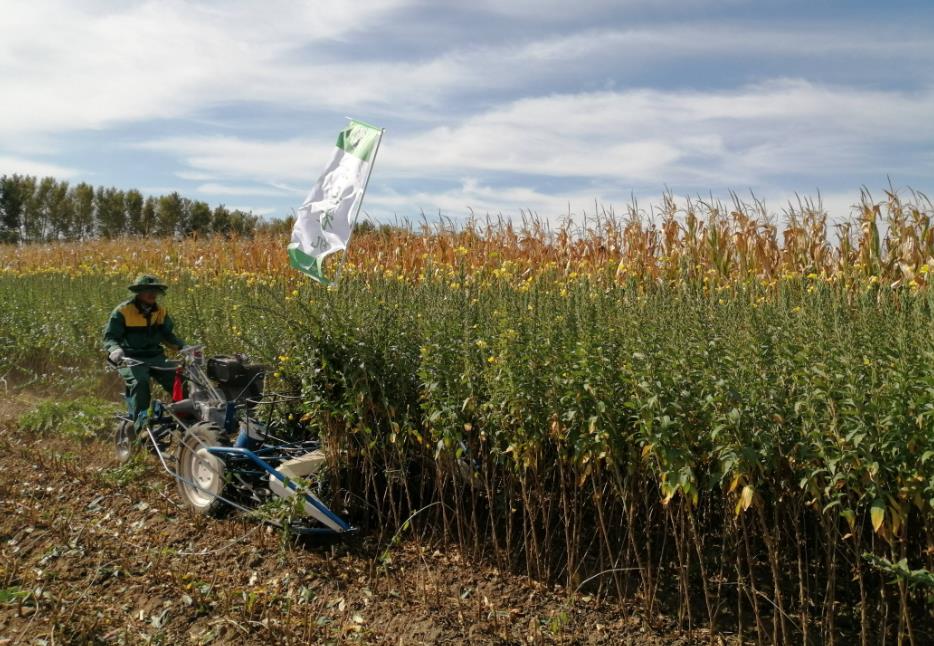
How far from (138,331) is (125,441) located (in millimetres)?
981

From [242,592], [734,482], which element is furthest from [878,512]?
[242,592]

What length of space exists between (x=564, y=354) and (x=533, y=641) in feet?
4.93

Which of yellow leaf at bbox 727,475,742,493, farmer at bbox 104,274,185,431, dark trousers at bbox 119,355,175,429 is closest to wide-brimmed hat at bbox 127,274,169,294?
farmer at bbox 104,274,185,431

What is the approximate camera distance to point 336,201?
720cm

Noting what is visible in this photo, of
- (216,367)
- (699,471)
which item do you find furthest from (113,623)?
(699,471)

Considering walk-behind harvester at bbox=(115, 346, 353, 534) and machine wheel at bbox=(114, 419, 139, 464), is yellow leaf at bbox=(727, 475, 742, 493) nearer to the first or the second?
walk-behind harvester at bbox=(115, 346, 353, 534)

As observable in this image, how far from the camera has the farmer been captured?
683cm

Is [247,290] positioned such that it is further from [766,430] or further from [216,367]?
[766,430]

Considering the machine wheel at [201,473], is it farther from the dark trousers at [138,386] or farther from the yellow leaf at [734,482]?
the yellow leaf at [734,482]

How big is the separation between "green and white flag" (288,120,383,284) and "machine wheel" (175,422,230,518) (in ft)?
5.91

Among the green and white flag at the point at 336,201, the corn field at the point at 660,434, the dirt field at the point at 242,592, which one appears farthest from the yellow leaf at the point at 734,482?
the green and white flag at the point at 336,201

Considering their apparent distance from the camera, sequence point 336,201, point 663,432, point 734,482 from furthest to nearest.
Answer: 1. point 336,201
2. point 663,432
3. point 734,482

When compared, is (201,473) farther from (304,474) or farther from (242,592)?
(242,592)

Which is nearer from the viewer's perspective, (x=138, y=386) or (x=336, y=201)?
(x=138, y=386)
